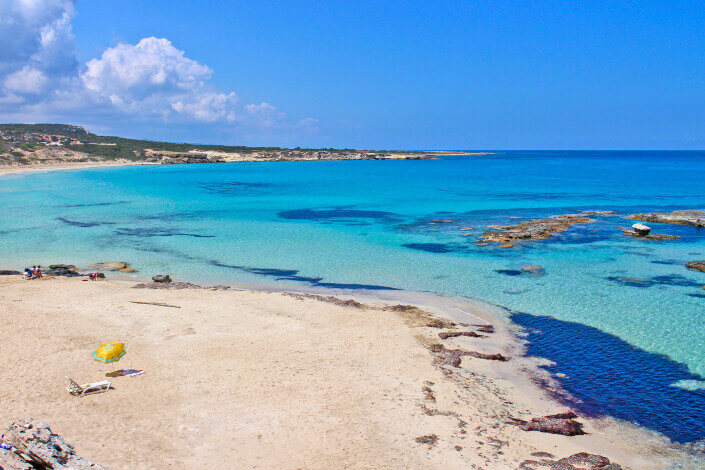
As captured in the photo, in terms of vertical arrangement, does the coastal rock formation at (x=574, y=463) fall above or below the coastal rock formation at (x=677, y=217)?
below

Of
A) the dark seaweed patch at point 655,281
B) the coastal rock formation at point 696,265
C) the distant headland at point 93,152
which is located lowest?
the dark seaweed patch at point 655,281

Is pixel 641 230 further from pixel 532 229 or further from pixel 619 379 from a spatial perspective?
pixel 619 379

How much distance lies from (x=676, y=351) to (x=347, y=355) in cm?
1096

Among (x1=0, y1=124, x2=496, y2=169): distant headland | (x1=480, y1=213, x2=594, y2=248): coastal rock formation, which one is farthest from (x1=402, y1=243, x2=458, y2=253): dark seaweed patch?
(x1=0, y1=124, x2=496, y2=169): distant headland

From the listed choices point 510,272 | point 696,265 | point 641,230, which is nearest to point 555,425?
point 510,272

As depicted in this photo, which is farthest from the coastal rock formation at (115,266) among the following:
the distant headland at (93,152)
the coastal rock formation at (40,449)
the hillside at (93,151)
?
the hillside at (93,151)

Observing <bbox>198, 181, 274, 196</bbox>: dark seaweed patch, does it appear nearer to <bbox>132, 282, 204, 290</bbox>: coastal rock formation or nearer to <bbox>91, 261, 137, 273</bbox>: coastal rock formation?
<bbox>91, 261, 137, 273</bbox>: coastal rock formation

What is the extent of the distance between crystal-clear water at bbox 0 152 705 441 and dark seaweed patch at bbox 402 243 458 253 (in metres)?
0.13

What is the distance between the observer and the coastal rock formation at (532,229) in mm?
33156

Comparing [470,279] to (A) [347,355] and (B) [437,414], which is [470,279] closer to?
(A) [347,355]

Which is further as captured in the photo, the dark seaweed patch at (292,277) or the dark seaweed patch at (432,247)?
the dark seaweed patch at (432,247)

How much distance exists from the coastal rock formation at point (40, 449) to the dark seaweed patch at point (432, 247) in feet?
79.5

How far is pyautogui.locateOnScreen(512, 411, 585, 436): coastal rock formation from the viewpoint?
36.9ft

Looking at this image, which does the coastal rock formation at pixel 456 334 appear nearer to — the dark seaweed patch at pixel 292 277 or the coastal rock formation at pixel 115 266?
the dark seaweed patch at pixel 292 277
